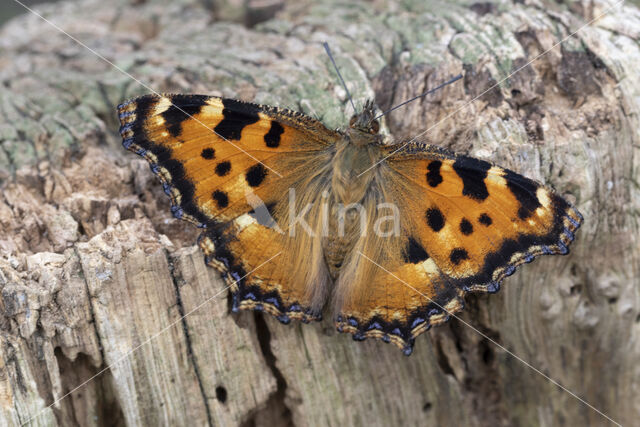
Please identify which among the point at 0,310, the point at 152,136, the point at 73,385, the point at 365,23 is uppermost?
the point at 365,23

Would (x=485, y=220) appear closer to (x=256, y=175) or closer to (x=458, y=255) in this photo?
(x=458, y=255)

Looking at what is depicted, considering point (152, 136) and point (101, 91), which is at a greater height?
point (152, 136)

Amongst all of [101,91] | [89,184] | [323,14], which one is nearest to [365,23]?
[323,14]

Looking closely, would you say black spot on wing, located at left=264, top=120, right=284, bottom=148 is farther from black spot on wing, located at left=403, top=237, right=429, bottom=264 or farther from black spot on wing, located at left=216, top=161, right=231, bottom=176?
black spot on wing, located at left=403, top=237, right=429, bottom=264

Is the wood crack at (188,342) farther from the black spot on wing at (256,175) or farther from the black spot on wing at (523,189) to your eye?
the black spot on wing at (523,189)

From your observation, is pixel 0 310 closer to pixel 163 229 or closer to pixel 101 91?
pixel 163 229

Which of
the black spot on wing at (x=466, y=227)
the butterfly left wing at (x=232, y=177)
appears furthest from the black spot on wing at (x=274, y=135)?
the black spot on wing at (x=466, y=227)

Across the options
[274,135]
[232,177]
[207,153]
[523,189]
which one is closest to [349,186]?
[274,135]
